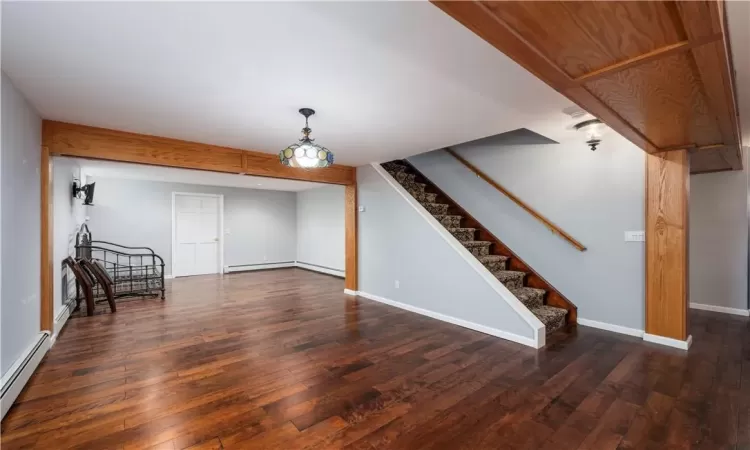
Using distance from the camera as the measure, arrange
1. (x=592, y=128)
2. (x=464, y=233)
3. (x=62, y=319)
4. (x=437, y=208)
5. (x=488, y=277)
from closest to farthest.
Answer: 1. (x=592, y=128)
2. (x=488, y=277)
3. (x=62, y=319)
4. (x=464, y=233)
5. (x=437, y=208)

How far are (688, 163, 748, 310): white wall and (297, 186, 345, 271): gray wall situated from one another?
21.2ft

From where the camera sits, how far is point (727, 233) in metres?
5.05

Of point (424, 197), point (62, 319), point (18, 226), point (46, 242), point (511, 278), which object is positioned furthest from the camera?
point (424, 197)

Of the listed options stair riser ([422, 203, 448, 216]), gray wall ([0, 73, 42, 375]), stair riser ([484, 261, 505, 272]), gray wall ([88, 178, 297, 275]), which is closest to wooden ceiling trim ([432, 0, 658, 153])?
stair riser ([484, 261, 505, 272])

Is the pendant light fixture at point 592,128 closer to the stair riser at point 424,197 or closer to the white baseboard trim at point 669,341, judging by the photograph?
the white baseboard trim at point 669,341

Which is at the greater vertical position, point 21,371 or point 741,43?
point 741,43

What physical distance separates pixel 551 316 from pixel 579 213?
139 cm

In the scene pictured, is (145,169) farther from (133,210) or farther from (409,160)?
(409,160)

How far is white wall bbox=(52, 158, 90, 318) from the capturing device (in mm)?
4180

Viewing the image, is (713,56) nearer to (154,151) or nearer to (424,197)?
(424,197)

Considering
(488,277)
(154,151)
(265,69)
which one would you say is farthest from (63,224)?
(488,277)

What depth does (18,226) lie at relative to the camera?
268 centimetres

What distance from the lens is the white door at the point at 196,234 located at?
8234 mm

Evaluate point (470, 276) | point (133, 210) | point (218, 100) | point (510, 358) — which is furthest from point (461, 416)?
point (133, 210)
